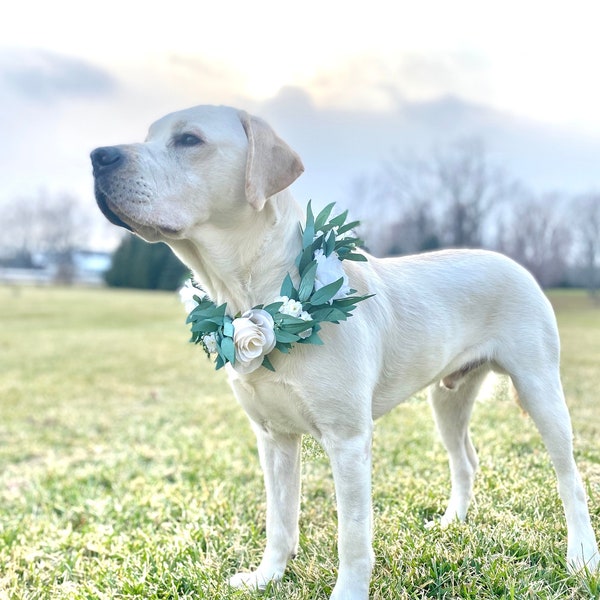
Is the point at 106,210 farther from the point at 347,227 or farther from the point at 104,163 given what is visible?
the point at 347,227

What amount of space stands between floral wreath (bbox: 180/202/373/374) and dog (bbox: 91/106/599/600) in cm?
6

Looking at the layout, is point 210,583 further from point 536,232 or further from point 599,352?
point 536,232

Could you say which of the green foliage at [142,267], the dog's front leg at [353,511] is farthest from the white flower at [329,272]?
the green foliage at [142,267]

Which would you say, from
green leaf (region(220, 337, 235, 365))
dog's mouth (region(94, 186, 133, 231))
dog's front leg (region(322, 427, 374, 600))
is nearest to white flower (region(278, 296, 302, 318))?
green leaf (region(220, 337, 235, 365))

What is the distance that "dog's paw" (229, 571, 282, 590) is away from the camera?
2473mm

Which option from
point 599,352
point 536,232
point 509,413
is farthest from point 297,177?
point 536,232

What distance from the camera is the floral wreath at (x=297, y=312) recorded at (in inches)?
81.1

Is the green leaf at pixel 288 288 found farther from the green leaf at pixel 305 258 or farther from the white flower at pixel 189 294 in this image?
the white flower at pixel 189 294

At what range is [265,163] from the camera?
82.0 inches

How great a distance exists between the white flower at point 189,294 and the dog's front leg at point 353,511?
769 millimetres

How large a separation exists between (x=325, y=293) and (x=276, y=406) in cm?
46

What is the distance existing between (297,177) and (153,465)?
327 cm

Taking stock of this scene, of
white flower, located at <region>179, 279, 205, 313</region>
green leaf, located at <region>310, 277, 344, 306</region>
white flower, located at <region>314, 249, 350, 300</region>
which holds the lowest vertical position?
white flower, located at <region>179, 279, 205, 313</region>

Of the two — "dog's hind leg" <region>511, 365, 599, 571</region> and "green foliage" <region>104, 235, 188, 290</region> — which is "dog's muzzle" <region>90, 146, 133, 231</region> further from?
"green foliage" <region>104, 235, 188, 290</region>
